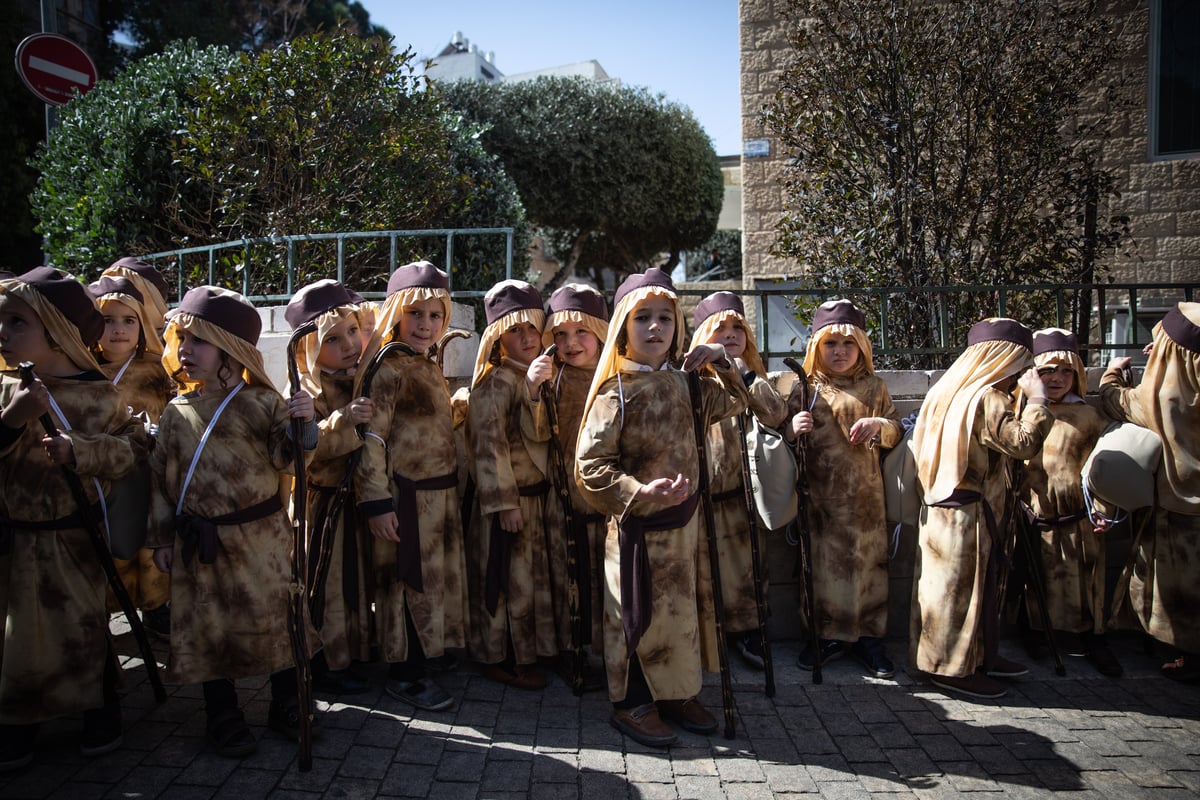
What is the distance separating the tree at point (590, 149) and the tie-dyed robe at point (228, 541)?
13.9 metres

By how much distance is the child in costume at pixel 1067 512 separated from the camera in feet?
15.4

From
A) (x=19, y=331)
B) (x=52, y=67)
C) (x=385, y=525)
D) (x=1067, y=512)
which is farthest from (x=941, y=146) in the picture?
(x=52, y=67)

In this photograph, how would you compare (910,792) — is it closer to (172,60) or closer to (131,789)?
(131,789)

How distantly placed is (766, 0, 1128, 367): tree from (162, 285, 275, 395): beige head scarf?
4940mm

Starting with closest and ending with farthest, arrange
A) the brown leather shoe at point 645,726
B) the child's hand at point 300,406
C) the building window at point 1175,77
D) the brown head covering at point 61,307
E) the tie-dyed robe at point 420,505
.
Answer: the brown head covering at point 61,307, the child's hand at point 300,406, the brown leather shoe at point 645,726, the tie-dyed robe at point 420,505, the building window at point 1175,77

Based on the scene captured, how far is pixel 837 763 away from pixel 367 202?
5.98 meters

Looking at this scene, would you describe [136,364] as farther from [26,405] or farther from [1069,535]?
[1069,535]

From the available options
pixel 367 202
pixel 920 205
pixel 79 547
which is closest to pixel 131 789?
pixel 79 547

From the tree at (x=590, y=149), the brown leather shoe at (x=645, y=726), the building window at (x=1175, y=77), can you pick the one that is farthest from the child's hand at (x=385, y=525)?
the tree at (x=590, y=149)

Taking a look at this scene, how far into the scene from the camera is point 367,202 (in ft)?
24.3

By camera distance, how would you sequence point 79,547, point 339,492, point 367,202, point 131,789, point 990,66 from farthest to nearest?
Result: point 367,202 → point 990,66 → point 339,492 → point 79,547 → point 131,789

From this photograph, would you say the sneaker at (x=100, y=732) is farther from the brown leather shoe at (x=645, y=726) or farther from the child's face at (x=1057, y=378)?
the child's face at (x=1057, y=378)

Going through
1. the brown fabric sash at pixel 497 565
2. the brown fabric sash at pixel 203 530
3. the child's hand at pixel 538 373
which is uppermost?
the child's hand at pixel 538 373

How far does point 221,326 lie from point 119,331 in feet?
4.62
